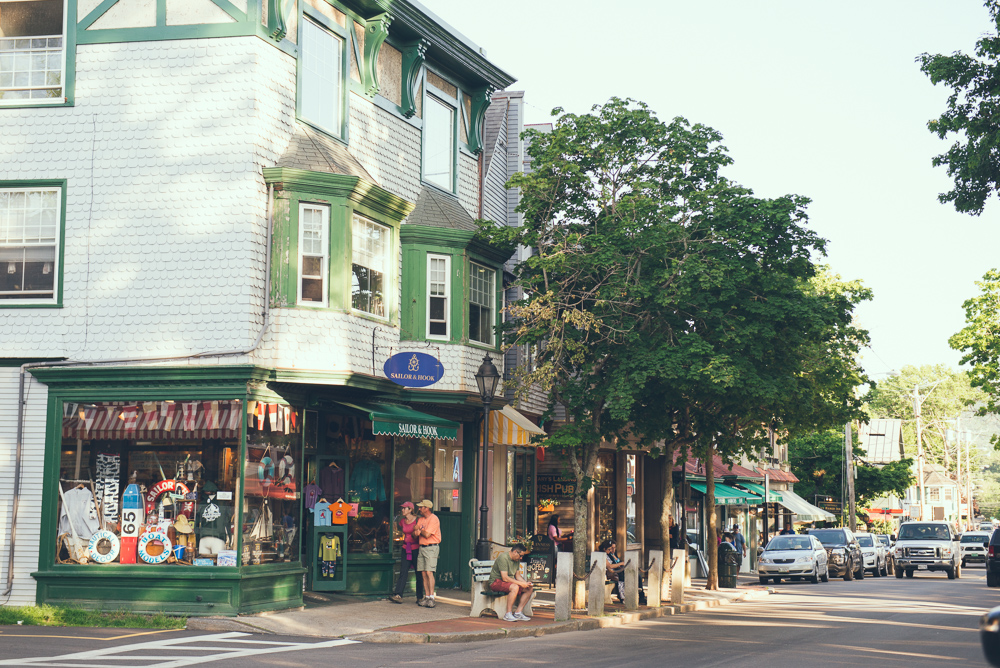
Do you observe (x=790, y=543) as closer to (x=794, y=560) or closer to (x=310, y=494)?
(x=794, y=560)

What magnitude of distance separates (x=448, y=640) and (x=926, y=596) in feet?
56.1

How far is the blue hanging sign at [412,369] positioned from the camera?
20.4 meters

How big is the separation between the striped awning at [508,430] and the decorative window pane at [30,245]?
10337 millimetres

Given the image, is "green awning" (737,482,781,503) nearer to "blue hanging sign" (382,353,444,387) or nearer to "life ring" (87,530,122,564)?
"blue hanging sign" (382,353,444,387)

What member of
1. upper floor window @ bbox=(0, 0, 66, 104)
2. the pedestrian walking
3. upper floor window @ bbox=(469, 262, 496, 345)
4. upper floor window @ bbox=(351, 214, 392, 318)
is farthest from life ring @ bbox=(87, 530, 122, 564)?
upper floor window @ bbox=(469, 262, 496, 345)

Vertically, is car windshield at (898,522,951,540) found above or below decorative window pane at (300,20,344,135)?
below

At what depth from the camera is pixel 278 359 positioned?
18.4 m

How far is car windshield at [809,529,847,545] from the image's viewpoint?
4038cm

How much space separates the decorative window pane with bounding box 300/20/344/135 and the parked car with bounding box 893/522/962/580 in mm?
30997

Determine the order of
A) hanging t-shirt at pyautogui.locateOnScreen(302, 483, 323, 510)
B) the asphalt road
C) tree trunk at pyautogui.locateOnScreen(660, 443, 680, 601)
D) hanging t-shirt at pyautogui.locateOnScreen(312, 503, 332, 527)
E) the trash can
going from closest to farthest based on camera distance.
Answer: the asphalt road < hanging t-shirt at pyautogui.locateOnScreen(302, 483, 323, 510) < hanging t-shirt at pyautogui.locateOnScreen(312, 503, 332, 527) < tree trunk at pyautogui.locateOnScreen(660, 443, 680, 601) < the trash can

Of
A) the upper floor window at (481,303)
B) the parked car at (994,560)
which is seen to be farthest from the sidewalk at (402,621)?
the parked car at (994,560)

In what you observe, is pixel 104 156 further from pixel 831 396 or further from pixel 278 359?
pixel 831 396

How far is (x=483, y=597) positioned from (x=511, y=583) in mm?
730

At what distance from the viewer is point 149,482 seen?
17938mm
